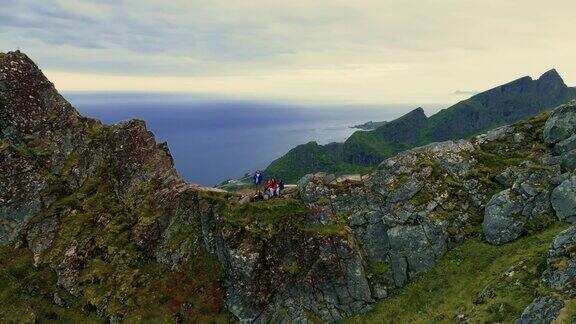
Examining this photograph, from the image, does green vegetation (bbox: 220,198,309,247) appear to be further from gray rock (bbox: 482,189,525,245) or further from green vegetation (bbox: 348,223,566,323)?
gray rock (bbox: 482,189,525,245)

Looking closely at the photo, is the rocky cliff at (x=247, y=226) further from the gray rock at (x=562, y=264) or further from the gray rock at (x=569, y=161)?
the gray rock at (x=562, y=264)

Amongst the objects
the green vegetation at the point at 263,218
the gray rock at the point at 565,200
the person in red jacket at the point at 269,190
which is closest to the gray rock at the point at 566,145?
the gray rock at the point at 565,200

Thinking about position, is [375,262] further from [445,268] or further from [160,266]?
[160,266]

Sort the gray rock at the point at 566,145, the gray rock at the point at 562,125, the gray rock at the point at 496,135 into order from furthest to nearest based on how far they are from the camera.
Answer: the gray rock at the point at 496,135 → the gray rock at the point at 562,125 → the gray rock at the point at 566,145

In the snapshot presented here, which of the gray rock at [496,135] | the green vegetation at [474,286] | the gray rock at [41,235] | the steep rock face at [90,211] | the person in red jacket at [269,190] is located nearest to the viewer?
the green vegetation at [474,286]

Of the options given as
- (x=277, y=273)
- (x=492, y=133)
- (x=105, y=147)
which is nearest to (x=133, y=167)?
(x=105, y=147)

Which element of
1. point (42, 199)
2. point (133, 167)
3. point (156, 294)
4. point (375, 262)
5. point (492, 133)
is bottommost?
point (156, 294)
